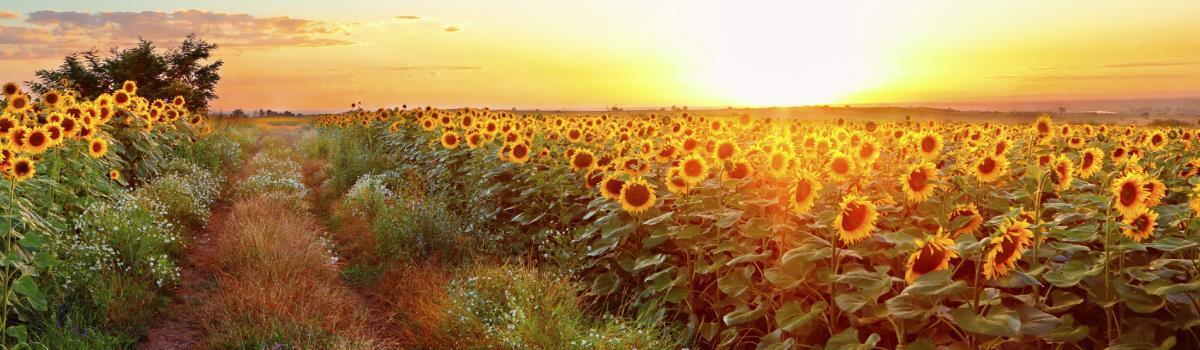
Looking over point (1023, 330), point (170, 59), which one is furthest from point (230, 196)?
point (170, 59)

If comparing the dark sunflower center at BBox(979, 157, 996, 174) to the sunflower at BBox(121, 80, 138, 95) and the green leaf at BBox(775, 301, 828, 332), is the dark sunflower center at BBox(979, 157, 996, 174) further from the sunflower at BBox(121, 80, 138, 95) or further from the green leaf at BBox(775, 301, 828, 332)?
the sunflower at BBox(121, 80, 138, 95)

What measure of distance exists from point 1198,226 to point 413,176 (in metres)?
11.8

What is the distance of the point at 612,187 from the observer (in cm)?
638

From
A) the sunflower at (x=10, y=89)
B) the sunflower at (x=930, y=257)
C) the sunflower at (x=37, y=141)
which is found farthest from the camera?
the sunflower at (x=10, y=89)

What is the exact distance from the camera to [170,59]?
40781 mm

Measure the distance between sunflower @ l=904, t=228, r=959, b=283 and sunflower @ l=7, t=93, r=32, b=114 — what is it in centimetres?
1102

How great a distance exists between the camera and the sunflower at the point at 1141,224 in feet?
11.9

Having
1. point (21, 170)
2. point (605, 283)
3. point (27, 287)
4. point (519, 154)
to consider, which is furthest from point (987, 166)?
point (21, 170)

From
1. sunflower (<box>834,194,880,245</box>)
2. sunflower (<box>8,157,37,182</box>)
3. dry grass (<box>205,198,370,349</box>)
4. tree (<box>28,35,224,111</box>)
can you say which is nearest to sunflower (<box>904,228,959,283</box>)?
sunflower (<box>834,194,880,245</box>)

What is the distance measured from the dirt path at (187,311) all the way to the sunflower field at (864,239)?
282cm

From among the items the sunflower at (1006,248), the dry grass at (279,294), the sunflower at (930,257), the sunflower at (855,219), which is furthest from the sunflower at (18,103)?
the sunflower at (1006,248)

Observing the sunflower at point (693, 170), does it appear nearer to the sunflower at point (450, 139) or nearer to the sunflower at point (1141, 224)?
the sunflower at point (1141, 224)

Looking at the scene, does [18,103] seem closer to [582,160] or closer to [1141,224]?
[582,160]

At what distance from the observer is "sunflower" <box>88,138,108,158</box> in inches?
348
